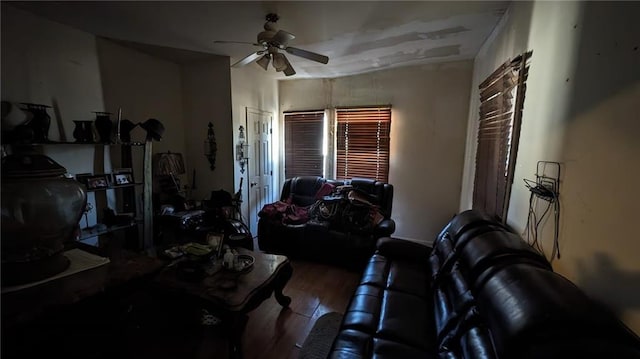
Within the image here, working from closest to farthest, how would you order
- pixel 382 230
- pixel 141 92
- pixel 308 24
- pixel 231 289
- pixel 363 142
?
pixel 231 289 → pixel 308 24 → pixel 382 230 → pixel 141 92 → pixel 363 142

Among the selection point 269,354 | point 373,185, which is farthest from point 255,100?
point 269,354

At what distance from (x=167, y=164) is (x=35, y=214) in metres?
2.62

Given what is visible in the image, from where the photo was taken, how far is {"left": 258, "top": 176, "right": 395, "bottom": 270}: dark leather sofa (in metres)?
2.96

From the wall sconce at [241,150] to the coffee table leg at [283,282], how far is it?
2035 mm

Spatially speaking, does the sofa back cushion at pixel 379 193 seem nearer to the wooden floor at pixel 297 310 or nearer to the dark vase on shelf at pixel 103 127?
the wooden floor at pixel 297 310

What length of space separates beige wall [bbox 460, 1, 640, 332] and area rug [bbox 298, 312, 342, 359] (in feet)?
4.85

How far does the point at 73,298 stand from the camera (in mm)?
1025

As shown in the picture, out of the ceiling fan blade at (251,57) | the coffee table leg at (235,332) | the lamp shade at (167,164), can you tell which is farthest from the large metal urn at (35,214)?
the lamp shade at (167,164)

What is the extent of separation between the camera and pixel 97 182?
8.45 feet

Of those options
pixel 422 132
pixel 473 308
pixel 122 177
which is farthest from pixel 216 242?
pixel 422 132

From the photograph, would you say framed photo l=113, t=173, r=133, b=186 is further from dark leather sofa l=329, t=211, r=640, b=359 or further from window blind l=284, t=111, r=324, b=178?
dark leather sofa l=329, t=211, r=640, b=359

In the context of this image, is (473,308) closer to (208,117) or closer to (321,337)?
(321,337)

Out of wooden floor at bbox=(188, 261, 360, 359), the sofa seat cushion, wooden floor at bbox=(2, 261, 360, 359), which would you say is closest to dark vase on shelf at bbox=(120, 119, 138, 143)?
wooden floor at bbox=(2, 261, 360, 359)

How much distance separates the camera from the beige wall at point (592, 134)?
0.89m
